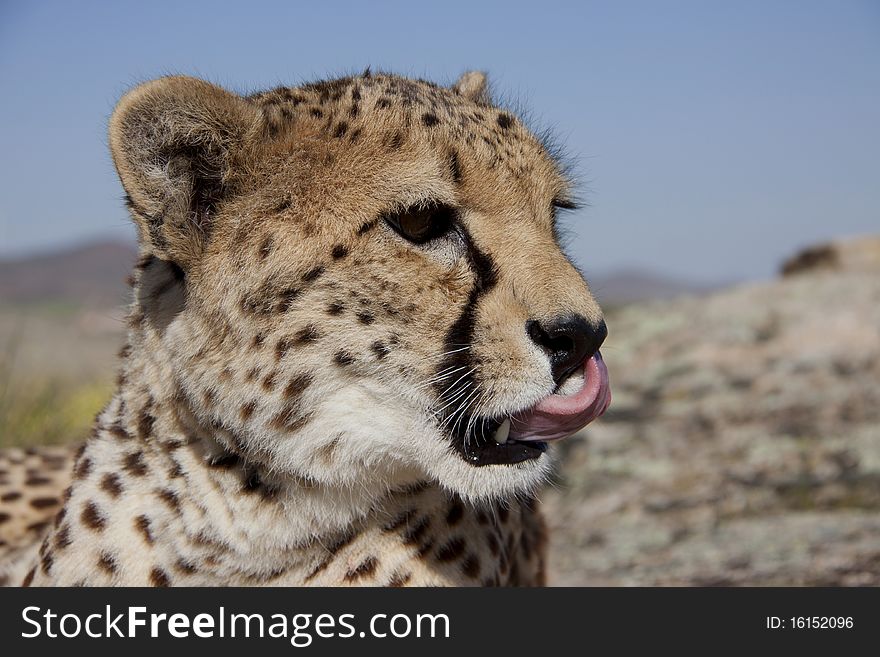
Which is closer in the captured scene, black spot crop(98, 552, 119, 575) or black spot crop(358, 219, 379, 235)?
black spot crop(358, 219, 379, 235)

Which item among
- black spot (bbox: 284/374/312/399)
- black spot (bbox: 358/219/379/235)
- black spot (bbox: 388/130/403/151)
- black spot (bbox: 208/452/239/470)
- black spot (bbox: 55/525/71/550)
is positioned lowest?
black spot (bbox: 55/525/71/550)

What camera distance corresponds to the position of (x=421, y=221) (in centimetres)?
232

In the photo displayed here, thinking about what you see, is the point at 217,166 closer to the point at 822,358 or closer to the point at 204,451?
the point at 204,451

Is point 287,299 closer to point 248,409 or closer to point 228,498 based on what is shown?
point 248,409

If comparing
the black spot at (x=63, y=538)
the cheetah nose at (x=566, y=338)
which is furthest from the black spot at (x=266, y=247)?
the black spot at (x=63, y=538)

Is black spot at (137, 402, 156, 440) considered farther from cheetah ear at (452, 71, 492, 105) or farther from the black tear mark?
cheetah ear at (452, 71, 492, 105)

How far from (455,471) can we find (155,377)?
0.73 metres

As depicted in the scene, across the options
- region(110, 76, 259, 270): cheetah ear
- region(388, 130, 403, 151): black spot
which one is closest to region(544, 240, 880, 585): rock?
region(388, 130, 403, 151): black spot

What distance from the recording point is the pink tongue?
2199 mm

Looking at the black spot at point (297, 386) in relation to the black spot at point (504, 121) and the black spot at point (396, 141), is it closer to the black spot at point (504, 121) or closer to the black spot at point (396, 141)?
the black spot at point (396, 141)

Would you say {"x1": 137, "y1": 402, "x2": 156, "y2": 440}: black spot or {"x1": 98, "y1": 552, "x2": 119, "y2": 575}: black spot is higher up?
{"x1": 137, "y1": 402, "x2": 156, "y2": 440}: black spot

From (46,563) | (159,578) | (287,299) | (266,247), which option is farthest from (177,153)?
(46,563)

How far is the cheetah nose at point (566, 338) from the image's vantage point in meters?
2.14

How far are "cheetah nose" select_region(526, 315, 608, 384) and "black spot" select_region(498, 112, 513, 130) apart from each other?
2.04 ft
